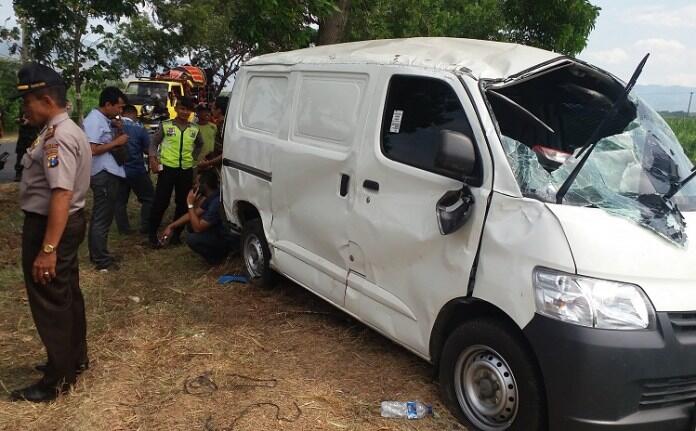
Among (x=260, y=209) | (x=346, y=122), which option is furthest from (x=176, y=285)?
(x=346, y=122)

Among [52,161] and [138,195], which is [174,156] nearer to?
[138,195]

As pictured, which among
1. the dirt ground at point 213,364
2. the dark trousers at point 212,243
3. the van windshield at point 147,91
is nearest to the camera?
the dirt ground at point 213,364

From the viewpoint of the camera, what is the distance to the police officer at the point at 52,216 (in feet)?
10.00

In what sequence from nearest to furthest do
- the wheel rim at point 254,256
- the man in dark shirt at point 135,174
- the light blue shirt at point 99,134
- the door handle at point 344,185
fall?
the door handle at point 344,185, the wheel rim at point 254,256, the light blue shirt at point 99,134, the man in dark shirt at point 135,174

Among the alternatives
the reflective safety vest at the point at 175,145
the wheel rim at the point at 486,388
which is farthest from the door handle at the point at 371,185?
the reflective safety vest at the point at 175,145

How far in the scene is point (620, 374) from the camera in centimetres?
245

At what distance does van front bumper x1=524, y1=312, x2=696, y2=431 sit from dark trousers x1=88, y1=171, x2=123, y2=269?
4441 millimetres

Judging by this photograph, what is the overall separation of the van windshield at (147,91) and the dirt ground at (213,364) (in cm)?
1571

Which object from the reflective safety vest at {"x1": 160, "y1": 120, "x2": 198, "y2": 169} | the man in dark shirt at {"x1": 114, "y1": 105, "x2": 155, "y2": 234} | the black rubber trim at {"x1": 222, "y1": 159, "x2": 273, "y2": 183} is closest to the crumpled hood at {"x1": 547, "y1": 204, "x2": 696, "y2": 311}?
the black rubber trim at {"x1": 222, "y1": 159, "x2": 273, "y2": 183}

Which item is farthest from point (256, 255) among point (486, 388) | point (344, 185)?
point (486, 388)

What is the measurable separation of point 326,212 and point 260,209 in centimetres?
110

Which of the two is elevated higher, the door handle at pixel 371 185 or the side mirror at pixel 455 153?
the side mirror at pixel 455 153

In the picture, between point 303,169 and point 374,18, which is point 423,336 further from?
point 374,18

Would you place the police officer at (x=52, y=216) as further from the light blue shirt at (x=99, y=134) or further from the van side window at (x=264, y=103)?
the light blue shirt at (x=99, y=134)
